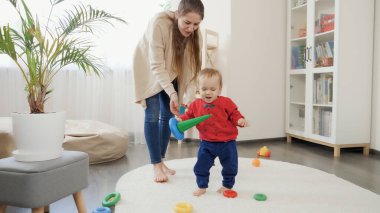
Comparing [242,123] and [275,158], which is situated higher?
[242,123]

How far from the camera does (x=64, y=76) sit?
3021 millimetres

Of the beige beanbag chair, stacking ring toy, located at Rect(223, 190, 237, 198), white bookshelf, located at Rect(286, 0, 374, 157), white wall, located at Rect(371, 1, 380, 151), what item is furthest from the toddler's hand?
white wall, located at Rect(371, 1, 380, 151)

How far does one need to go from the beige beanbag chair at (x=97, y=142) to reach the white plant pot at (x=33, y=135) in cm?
104

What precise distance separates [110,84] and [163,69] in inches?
63.4

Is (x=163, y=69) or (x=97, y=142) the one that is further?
(x=97, y=142)

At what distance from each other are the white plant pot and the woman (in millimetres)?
600

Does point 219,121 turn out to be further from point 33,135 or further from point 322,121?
point 322,121

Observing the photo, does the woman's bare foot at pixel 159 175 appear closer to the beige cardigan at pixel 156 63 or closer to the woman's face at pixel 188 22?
the beige cardigan at pixel 156 63

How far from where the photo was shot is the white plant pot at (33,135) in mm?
1198

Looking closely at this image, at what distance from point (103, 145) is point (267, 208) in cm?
138

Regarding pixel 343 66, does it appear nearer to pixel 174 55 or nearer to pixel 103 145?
pixel 174 55

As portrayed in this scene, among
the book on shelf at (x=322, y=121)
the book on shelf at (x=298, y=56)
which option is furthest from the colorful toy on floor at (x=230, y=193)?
the book on shelf at (x=298, y=56)

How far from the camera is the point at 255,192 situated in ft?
5.16

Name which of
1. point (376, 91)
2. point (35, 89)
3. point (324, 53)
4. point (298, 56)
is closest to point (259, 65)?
point (298, 56)
